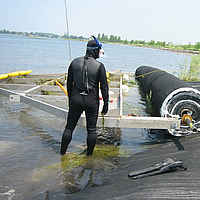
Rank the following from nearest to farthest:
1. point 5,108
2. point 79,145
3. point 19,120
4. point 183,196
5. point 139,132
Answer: point 183,196 < point 79,145 < point 139,132 < point 19,120 < point 5,108

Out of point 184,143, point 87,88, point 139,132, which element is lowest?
point 139,132

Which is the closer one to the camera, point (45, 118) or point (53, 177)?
point (53, 177)

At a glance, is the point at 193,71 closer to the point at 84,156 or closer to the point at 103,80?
the point at 103,80

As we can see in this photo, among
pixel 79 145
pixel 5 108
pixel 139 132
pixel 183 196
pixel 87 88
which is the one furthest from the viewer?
pixel 5 108

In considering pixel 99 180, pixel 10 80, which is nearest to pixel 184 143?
pixel 99 180

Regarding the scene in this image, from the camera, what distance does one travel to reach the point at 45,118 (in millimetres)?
7105

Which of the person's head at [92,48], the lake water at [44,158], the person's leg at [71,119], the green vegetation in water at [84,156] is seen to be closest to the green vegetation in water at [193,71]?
the lake water at [44,158]

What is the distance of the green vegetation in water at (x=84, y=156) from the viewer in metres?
4.10

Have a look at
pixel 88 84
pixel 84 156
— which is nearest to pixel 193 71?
pixel 84 156

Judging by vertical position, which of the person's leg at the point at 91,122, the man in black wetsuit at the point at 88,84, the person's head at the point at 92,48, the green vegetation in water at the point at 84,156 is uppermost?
the person's head at the point at 92,48

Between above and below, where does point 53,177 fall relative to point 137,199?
below

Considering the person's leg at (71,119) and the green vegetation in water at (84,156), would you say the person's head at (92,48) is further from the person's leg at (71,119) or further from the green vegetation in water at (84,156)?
the green vegetation in water at (84,156)

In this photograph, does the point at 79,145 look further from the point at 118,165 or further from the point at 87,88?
the point at 87,88

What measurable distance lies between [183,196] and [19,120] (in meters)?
5.30
